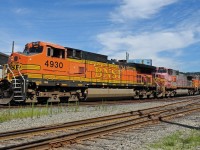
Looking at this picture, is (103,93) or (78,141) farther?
(103,93)

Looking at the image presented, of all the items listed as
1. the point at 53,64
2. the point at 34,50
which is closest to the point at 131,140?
the point at 53,64

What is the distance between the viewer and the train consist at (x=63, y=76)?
652 inches

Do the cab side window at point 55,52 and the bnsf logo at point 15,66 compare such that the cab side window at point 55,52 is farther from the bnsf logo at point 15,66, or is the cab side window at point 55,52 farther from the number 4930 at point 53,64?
the bnsf logo at point 15,66

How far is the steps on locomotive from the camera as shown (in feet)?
A: 52.5

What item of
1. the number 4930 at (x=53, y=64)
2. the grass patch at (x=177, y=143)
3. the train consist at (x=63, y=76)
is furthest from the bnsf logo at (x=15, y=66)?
the grass patch at (x=177, y=143)

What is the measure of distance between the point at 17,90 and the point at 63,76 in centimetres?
325

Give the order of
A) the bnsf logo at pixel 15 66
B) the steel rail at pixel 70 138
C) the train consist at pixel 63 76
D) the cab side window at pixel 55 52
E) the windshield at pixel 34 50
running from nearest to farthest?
the steel rail at pixel 70 138 < the train consist at pixel 63 76 < the bnsf logo at pixel 15 66 < the windshield at pixel 34 50 < the cab side window at pixel 55 52

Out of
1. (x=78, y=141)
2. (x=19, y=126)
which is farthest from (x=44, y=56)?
(x=78, y=141)

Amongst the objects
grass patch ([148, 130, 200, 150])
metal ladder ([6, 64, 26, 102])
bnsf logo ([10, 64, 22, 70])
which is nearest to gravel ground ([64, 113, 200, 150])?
grass patch ([148, 130, 200, 150])

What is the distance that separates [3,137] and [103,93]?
1518cm

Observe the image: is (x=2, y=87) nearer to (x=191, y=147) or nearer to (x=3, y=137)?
(x=3, y=137)

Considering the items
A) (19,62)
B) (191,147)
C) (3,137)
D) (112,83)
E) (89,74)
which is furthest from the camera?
(112,83)

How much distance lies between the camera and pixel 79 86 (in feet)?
64.8

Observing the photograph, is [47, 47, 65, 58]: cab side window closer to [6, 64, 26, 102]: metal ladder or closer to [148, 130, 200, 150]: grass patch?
[6, 64, 26, 102]: metal ladder
